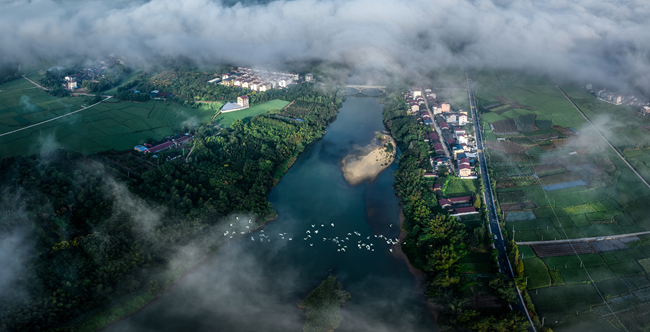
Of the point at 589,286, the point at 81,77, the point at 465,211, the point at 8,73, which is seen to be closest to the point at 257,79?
the point at 81,77

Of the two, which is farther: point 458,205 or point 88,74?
point 88,74

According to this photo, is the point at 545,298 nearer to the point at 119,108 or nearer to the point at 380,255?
the point at 380,255

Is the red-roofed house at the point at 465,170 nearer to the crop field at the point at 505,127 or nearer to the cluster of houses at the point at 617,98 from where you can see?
the crop field at the point at 505,127

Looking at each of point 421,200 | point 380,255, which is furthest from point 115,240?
point 421,200

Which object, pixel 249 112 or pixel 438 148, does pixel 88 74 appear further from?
pixel 438 148

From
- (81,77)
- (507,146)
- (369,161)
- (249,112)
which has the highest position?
(507,146)

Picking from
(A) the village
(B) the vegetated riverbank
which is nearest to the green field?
(A) the village

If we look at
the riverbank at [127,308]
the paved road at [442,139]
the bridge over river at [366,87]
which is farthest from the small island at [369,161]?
the bridge over river at [366,87]

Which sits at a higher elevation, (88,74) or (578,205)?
(578,205)
